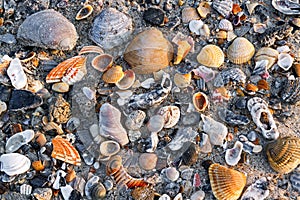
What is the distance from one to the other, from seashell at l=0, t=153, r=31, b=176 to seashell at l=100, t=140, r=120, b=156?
1.38ft

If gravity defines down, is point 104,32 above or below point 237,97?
above

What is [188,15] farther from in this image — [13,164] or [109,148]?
[13,164]

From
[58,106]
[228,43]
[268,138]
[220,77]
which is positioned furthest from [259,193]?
[58,106]

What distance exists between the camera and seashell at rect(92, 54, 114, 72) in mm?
2922

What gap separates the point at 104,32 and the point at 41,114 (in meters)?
0.64

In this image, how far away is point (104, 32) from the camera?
117 inches

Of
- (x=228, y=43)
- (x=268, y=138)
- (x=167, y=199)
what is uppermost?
(x=228, y=43)

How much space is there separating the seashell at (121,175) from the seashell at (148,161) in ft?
0.27

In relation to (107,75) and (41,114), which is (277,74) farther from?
(41,114)

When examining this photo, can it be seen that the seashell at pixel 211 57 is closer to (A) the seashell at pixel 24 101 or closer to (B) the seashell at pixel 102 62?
(B) the seashell at pixel 102 62

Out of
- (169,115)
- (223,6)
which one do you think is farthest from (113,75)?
(223,6)

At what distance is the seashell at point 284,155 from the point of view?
264 centimetres

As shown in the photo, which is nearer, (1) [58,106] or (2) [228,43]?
(1) [58,106]

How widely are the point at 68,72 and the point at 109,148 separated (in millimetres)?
522
